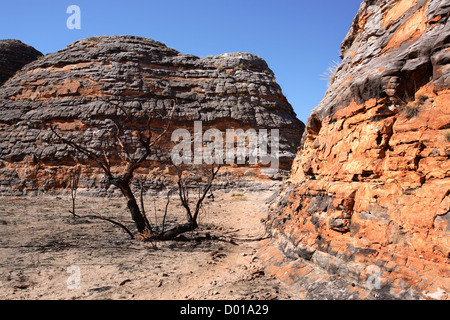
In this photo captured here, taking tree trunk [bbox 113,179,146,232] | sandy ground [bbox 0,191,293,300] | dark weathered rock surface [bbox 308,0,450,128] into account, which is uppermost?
dark weathered rock surface [bbox 308,0,450,128]

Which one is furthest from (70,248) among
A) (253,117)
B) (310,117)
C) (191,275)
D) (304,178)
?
(253,117)

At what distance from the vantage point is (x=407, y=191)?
321 centimetres

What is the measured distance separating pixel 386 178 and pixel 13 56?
107 feet

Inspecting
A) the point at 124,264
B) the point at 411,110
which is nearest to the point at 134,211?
the point at 124,264

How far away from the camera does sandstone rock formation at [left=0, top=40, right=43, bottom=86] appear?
24.5 meters

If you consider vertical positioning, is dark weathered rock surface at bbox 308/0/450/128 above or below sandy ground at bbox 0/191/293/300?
above

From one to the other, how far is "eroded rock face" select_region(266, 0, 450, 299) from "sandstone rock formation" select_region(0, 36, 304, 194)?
46.9 ft

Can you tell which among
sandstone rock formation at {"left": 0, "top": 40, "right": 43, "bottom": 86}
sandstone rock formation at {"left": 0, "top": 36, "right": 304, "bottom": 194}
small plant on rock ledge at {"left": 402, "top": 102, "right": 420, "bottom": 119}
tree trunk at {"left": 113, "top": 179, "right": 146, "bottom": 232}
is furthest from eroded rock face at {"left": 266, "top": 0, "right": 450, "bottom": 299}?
sandstone rock formation at {"left": 0, "top": 40, "right": 43, "bottom": 86}

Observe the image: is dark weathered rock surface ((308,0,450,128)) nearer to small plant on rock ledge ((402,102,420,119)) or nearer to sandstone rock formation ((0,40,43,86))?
small plant on rock ledge ((402,102,420,119))

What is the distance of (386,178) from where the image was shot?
11.7ft

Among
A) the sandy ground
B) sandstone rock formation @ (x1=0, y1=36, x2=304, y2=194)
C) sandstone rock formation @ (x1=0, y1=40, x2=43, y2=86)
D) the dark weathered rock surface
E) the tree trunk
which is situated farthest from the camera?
sandstone rock formation @ (x1=0, y1=40, x2=43, y2=86)
